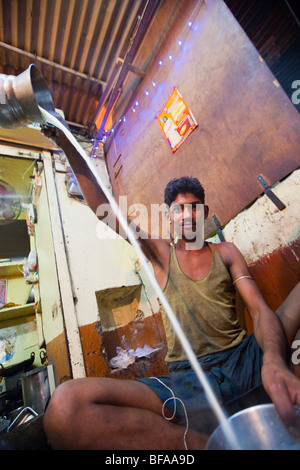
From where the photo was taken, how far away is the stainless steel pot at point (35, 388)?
8.66 ft

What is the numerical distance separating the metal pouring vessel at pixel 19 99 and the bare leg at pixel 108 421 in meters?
2.04

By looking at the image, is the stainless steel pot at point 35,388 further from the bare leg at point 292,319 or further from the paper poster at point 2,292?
the paper poster at point 2,292

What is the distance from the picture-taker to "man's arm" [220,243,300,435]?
0.72 meters

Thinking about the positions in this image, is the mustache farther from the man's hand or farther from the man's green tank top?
the man's hand

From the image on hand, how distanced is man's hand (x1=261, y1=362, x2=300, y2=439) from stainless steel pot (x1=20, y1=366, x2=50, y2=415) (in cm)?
287

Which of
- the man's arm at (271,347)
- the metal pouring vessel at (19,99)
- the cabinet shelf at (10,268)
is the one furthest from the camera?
the cabinet shelf at (10,268)

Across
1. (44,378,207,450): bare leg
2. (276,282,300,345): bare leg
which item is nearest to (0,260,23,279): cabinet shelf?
(44,378,207,450): bare leg

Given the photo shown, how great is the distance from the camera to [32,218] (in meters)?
4.27

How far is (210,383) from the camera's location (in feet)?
4.03

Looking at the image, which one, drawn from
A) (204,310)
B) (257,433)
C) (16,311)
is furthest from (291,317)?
(16,311)

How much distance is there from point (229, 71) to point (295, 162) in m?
1.24

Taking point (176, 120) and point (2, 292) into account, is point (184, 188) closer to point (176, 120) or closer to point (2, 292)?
point (176, 120)

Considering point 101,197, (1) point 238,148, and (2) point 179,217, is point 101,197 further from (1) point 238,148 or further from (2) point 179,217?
(1) point 238,148

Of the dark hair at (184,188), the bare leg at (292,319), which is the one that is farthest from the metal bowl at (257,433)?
the dark hair at (184,188)
